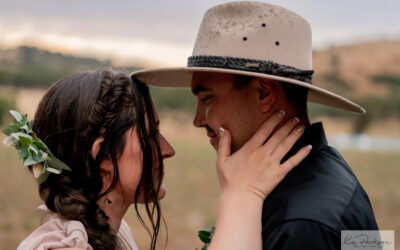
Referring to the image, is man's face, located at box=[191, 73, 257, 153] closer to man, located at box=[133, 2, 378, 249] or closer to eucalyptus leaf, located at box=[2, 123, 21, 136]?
man, located at box=[133, 2, 378, 249]

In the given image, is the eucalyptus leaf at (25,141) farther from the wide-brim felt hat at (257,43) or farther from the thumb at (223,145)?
the thumb at (223,145)

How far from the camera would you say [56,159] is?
125 inches

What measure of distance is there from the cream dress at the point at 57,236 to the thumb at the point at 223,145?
86 centimetres

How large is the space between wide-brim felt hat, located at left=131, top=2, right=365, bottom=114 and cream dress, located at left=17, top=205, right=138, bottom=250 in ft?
3.41

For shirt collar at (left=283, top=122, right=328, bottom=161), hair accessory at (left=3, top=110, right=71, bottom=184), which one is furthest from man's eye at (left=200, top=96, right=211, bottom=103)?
hair accessory at (left=3, top=110, right=71, bottom=184)

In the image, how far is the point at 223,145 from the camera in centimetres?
287

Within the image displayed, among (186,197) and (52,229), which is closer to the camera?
(52,229)

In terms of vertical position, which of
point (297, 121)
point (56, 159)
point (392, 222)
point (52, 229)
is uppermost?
point (297, 121)

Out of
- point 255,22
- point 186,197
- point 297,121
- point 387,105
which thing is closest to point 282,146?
point 297,121

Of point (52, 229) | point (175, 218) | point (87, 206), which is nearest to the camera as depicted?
point (52, 229)

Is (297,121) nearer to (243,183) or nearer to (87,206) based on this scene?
(243,183)

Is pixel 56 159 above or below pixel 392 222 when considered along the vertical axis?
above

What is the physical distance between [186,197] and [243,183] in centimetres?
1591

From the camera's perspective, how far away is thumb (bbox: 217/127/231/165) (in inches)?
111
